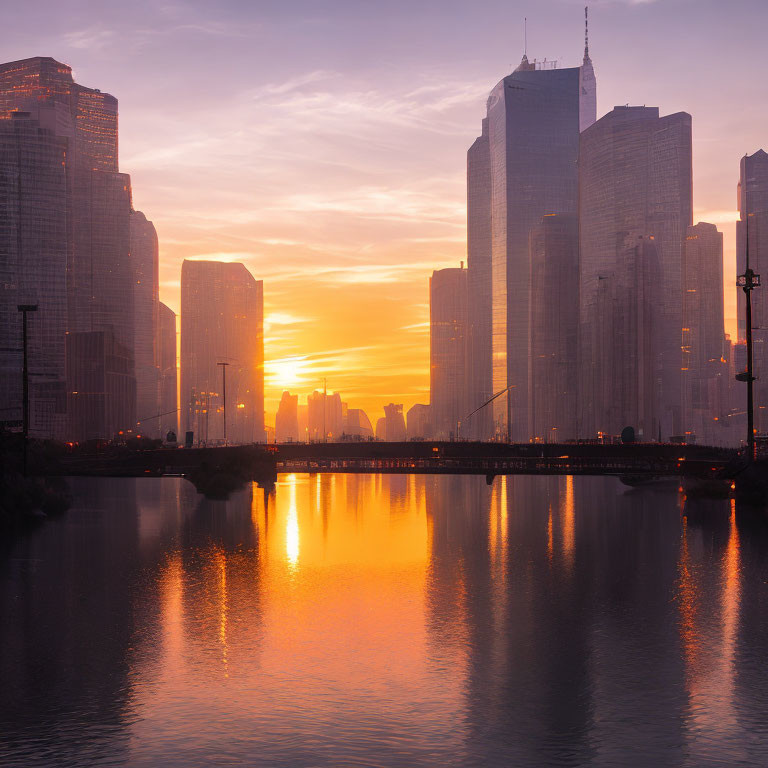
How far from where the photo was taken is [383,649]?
118 feet

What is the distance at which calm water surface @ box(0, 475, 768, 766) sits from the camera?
25234 mm

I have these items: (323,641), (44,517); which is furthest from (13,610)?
(44,517)

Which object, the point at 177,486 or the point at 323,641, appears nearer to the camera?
the point at 323,641

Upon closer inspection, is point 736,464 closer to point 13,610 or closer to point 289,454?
point 289,454

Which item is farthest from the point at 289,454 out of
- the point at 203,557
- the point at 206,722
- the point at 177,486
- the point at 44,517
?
the point at 206,722

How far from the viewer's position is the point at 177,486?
6161 inches

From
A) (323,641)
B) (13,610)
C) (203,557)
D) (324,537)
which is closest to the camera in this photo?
(323,641)

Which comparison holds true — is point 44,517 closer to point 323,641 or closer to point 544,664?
point 323,641

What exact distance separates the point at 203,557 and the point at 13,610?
20027 mm

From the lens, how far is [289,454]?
145 metres

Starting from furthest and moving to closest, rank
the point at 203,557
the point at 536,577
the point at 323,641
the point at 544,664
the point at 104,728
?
the point at 203,557, the point at 536,577, the point at 323,641, the point at 544,664, the point at 104,728

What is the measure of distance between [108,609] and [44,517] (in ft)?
152

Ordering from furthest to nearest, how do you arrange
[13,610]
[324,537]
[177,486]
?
[177,486] < [324,537] < [13,610]

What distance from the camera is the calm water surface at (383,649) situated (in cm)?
2523
